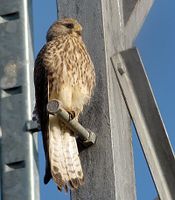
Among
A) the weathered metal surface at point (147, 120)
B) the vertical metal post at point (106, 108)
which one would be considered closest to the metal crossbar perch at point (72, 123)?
the vertical metal post at point (106, 108)

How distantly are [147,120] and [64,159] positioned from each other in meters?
0.90

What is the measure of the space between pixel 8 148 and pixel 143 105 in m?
0.52

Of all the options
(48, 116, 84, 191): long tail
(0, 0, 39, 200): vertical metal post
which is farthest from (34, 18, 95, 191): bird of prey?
(0, 0, 39, 200): vertical metal post

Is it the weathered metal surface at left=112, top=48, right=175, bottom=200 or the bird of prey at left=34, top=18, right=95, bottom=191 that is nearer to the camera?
the weathered metal surface at left=112, top=48, right=175, bottom=200

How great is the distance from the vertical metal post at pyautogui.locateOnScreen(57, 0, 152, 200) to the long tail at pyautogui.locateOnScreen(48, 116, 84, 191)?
50mm

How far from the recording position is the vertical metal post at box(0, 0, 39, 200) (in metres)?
2.96

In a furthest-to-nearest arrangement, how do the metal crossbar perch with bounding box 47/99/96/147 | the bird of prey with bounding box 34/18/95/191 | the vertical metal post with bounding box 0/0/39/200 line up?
the bird of prey with bounding box 34/18/95/191
the metal crossbar perch with bounding box 47/99/96/147
the vertical metal post with bounding box 0/0/39/200

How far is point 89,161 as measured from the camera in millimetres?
3627

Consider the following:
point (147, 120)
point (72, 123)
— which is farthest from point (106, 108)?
point (147, 120)

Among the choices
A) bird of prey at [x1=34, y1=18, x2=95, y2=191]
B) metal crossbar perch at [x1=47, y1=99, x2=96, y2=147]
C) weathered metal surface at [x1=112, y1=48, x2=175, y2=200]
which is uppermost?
bird of prey at [x1=34, y1=18, x2=95, y2=191]

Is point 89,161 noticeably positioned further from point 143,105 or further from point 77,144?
point 143,105

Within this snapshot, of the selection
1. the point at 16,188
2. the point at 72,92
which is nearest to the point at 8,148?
the point at 16,188

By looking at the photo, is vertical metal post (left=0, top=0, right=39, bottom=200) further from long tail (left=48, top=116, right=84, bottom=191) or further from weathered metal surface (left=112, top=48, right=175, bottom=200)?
long tail (left=48, top=116, right=84, bottom=191)

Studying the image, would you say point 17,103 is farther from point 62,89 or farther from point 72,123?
point 62,89
